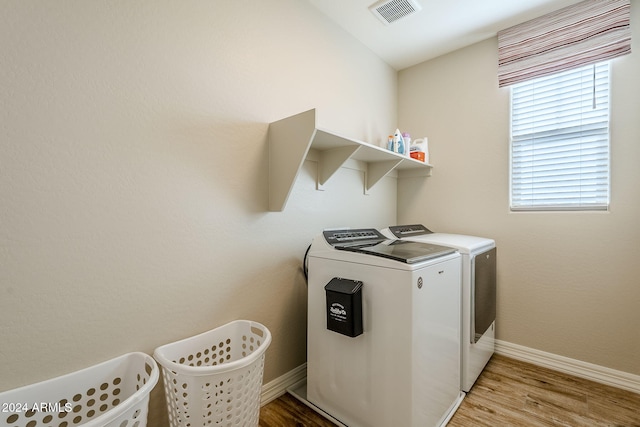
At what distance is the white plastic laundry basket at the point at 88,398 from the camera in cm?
90

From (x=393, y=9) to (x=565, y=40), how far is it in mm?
1239

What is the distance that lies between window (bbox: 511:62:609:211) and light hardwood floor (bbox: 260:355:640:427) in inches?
47.1

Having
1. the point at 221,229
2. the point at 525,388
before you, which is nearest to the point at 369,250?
the point at 221,229

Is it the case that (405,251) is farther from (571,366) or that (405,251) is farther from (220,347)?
(571,366)

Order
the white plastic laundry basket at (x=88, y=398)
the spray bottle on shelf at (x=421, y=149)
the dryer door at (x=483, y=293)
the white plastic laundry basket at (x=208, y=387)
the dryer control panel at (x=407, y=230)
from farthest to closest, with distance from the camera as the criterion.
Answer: the spray bottle on shelf at (x=421, y=149) < the dryer control panel at (x=407, y=230) < the dryer door at (x=483, y=293) < the white plastic laundry basket at (x=208, y=387) < the white plastic laundry basket at (x=88, y=398)

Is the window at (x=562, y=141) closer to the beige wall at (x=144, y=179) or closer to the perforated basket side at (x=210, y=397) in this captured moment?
the beige wall at (x=144, y=179)

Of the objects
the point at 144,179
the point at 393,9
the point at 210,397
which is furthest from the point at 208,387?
the point at 393,9

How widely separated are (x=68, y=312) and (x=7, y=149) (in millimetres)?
601

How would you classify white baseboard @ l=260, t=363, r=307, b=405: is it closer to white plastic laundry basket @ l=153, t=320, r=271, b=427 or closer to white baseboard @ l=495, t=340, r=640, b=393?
white plastic laundry basket @ l=153, t=320, r=271, b=427

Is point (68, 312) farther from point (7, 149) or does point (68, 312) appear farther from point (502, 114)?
point (502, 114)

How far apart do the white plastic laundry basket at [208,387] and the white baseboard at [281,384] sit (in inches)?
15.1

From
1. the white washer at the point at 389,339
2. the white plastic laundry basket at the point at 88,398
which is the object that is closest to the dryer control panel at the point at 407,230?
the white washer at the point at 389,339

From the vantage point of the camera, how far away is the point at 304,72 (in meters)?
1.93

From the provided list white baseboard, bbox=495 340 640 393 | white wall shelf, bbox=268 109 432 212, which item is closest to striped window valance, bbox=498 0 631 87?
white wall shelf, bbox=268 109 432 212
